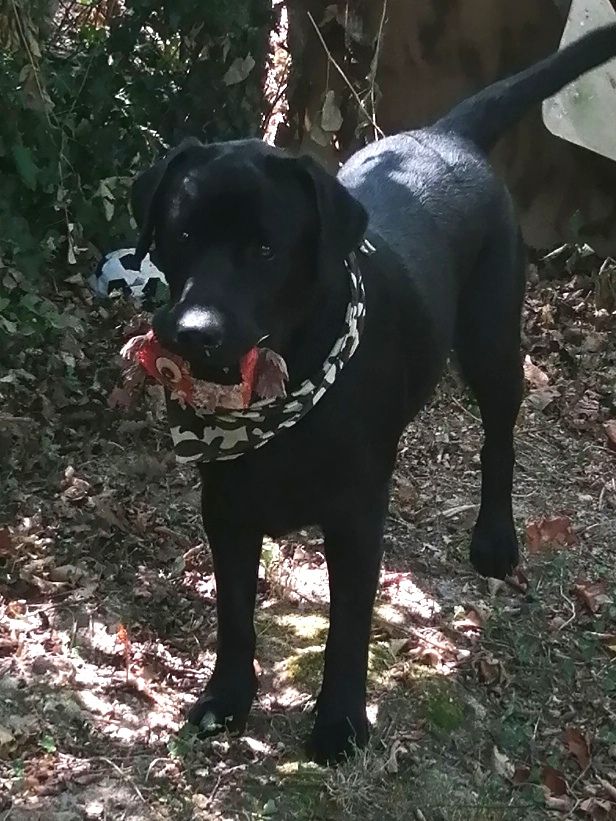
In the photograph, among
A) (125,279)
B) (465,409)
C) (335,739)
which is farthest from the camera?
(125,279)

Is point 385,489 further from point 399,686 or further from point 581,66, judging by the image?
point 581,66

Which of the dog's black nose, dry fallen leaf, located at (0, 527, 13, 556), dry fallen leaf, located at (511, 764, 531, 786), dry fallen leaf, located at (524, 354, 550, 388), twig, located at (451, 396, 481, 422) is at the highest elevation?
the dog's black nose

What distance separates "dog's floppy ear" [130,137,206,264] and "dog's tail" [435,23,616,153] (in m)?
1.24

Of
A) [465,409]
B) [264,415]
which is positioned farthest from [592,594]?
[264,415]

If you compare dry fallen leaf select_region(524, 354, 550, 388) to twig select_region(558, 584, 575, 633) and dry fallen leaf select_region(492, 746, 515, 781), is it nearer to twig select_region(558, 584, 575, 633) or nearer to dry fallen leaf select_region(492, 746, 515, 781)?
twig select_region(558, 584, 575, 633)

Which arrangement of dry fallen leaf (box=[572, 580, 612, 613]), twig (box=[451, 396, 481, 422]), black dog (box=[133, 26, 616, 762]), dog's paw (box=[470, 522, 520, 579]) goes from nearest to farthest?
black dog (box=[133, 26, 616, 762]), dry fallen leaf (box=[572, 580, 612, 613]), dog's paw (box=[470, 522, 520, 579]), twig (box=[451, 396, 481, 422])

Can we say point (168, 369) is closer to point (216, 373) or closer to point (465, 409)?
point (216, 373)

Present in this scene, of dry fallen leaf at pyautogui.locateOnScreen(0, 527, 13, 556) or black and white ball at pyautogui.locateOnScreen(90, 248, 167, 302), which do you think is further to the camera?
black and white ball at pyautogui.locateOnScreen(90, 248, 167, 302)

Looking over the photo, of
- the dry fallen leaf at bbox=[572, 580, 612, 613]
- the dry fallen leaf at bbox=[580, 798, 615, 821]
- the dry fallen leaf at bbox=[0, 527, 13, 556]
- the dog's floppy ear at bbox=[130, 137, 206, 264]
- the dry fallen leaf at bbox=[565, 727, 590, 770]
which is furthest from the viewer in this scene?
the dry fallen leaf at bbox=[572, 580, 612, 613]

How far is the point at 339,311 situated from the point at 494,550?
136 cm

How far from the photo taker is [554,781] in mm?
2650

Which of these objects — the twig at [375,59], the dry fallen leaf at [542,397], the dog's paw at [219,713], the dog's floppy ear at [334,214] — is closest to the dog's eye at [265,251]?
the dog's floppy ear at [334,214]

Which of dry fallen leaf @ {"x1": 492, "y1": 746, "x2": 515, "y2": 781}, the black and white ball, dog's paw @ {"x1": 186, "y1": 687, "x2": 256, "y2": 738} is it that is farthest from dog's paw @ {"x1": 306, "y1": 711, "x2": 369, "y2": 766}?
the black and white ball

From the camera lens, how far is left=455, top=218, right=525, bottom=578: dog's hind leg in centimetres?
322
